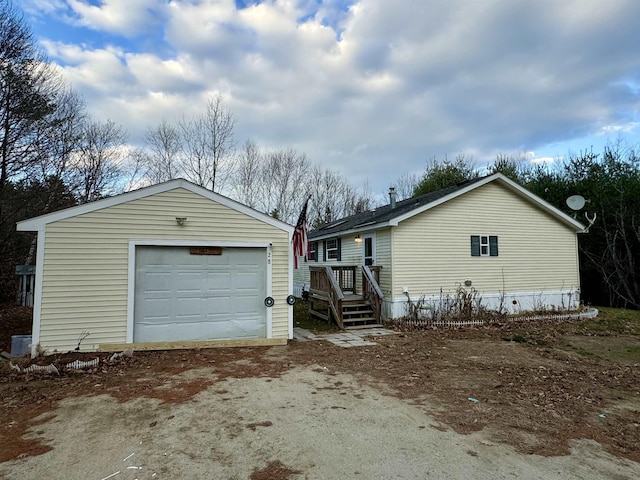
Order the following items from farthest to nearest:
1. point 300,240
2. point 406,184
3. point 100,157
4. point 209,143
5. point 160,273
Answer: point 406,184
point 209,143
point 100,157
point 300,240
point 160,273

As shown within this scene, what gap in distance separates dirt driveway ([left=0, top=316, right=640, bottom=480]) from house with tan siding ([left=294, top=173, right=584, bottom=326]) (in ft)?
15.3

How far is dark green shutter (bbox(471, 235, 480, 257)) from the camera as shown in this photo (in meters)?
12.5

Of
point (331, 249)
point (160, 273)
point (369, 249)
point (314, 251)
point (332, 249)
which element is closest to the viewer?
point (160, 273)

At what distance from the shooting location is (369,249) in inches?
517

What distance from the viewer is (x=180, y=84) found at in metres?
14.4

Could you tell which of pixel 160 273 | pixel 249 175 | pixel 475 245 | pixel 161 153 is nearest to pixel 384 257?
pixel 475 245

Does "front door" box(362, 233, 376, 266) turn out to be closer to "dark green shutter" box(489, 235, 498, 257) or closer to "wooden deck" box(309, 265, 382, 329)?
"wooden deck" box(309, 265, 382, 329)

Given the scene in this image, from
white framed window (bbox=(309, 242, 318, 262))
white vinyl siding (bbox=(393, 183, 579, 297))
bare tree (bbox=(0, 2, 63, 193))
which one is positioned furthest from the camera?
white framed window (bbox=(309, 242, 318, 262))

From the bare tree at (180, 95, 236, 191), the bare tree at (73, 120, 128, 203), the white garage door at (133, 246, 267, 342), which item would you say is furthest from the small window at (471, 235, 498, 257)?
the bare tree at (73, 120, 128, 203)

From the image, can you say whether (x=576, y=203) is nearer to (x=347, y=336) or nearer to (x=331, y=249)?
(x=331, y=249)

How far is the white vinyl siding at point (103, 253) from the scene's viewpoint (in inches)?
282

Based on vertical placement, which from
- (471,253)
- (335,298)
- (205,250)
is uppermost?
(471,253)

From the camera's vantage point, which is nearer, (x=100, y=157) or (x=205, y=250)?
(x=205, y=250)

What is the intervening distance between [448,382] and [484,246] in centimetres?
805
